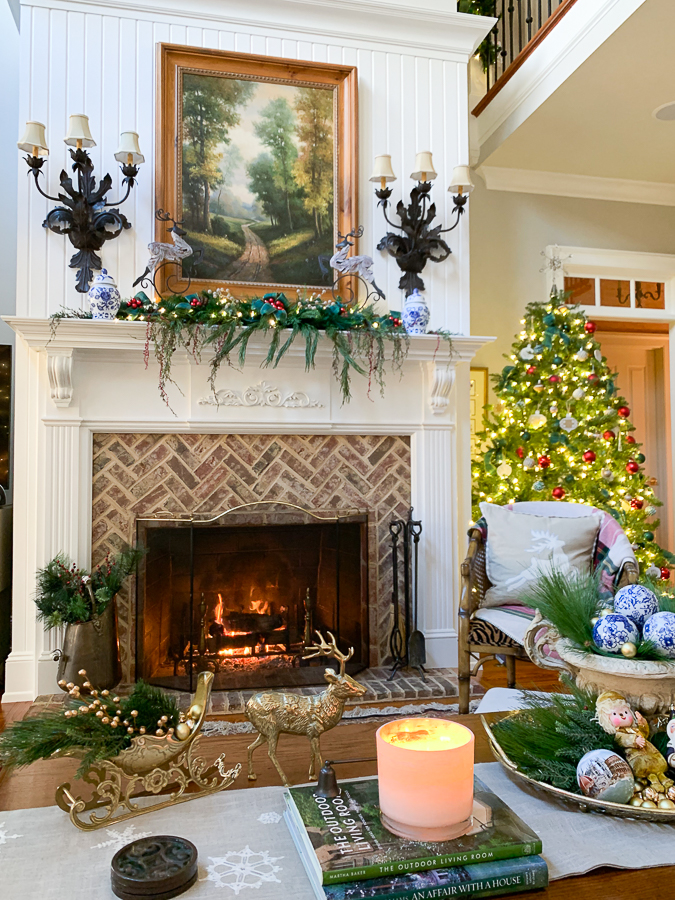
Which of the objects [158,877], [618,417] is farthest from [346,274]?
[158,877]

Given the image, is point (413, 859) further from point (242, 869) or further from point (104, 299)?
point (104, 299)

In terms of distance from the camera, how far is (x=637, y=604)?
1.02 metres

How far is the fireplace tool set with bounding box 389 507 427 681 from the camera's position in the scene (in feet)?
10.1

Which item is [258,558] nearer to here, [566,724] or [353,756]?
[353,756]

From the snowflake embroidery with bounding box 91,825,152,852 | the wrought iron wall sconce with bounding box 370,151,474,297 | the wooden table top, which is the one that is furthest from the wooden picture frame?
the snowflake embroidery with bounding box 91,825,152,852

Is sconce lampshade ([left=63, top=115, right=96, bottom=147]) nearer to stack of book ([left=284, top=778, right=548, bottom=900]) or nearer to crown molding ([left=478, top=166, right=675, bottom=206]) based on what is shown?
crown molding ([left=478, top=166, right=675, bottom=206])

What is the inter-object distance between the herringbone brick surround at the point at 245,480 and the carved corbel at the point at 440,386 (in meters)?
0.22

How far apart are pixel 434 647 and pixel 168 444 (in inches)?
62.0

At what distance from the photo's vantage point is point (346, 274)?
10.5 ft

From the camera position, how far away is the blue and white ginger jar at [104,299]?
9.32 feet

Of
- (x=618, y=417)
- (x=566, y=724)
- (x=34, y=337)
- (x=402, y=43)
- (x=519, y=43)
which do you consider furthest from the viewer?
(x=519, y=43)

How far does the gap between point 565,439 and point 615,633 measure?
9.71 feet

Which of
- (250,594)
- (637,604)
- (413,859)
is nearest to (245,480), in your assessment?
(250,594)

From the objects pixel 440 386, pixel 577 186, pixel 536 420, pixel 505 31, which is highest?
pixel 505 31
